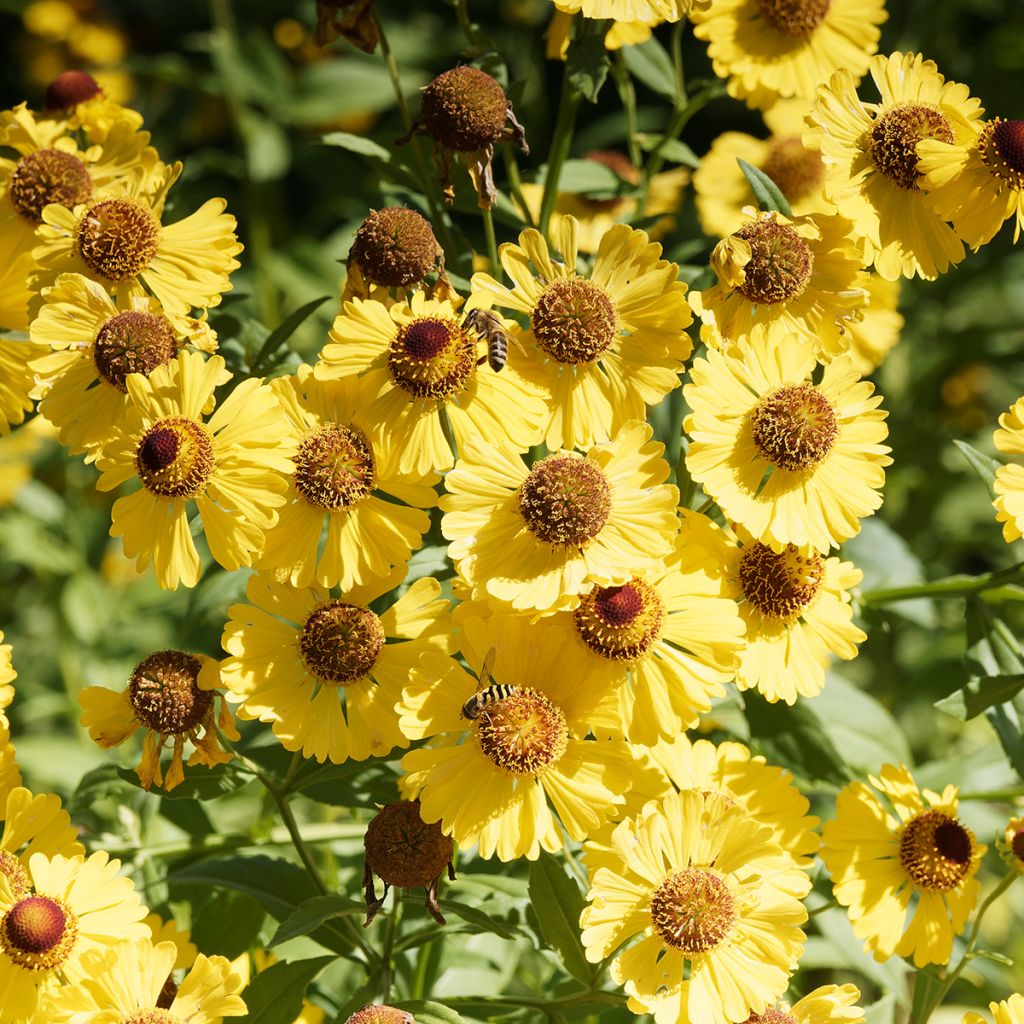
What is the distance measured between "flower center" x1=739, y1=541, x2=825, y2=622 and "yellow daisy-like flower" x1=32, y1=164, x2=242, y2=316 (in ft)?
2.29

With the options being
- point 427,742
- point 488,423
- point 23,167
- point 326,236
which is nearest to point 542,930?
point 427,742

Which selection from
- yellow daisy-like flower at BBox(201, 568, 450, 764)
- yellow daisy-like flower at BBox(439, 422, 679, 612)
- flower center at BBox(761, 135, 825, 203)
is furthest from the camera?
flower center at BBox(761, 135, 825, 203)

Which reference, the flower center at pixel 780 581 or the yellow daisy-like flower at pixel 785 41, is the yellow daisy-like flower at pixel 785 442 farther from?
the yellow daisy-like flower at pixel 785 41

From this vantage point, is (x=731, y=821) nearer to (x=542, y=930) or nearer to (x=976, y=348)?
(x=542, y=930)

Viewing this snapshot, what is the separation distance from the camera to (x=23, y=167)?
171 cm

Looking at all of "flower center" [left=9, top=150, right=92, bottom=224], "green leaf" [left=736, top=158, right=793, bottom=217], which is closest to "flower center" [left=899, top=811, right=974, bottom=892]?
"green leaf" [left=736, top=158, right=793, bottom=217]

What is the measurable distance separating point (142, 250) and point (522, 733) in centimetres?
76

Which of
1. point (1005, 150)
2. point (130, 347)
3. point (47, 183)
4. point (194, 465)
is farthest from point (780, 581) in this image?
point (47, 183)

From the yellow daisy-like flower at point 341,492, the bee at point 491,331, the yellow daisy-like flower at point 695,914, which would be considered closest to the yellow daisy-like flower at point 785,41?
the bee at point 491,331

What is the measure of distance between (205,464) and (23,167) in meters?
0.60

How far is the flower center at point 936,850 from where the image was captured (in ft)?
4.96

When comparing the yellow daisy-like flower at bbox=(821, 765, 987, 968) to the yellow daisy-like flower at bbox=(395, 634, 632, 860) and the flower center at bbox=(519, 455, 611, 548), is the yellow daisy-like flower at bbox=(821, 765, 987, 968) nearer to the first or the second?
the yellow daisy-like flower at bbox=(395, 634, 632, 860)

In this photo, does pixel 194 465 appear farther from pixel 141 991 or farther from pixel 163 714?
pixel 141 991

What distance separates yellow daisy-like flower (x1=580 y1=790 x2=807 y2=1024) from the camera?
127 centimetres
